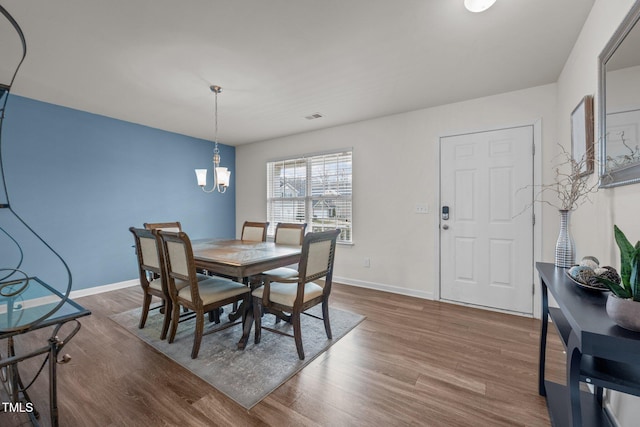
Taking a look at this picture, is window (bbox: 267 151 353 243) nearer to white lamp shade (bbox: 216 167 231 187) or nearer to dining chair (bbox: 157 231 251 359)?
white lamp shade (bbox: 216 167 231 187)

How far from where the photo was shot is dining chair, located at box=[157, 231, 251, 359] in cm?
205

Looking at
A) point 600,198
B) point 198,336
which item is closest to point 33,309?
point 198,336

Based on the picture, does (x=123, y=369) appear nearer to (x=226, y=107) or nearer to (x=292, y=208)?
(x=226, y=107)

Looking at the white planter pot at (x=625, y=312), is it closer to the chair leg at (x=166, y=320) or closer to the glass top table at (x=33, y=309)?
the glass top table at (x=33, y=309)

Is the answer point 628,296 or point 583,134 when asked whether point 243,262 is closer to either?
point 628,296

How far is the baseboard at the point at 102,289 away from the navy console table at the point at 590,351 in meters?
4.74

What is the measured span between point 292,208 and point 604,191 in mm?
3826

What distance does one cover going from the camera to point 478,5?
5.47ft

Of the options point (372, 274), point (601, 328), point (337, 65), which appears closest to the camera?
point (601, 328)

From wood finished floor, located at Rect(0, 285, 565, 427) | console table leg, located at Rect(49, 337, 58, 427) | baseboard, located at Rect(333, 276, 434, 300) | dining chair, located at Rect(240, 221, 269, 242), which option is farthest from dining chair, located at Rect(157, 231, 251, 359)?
baseboard, located at Rect(333, 276, 434, 300)

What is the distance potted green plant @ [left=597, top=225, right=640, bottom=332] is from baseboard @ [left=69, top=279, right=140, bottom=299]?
15.9 feet

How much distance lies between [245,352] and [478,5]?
2903mm

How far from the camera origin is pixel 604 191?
5.19ft

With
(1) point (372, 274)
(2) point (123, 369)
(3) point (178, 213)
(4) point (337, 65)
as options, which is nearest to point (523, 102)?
(4) point (337, 65)
